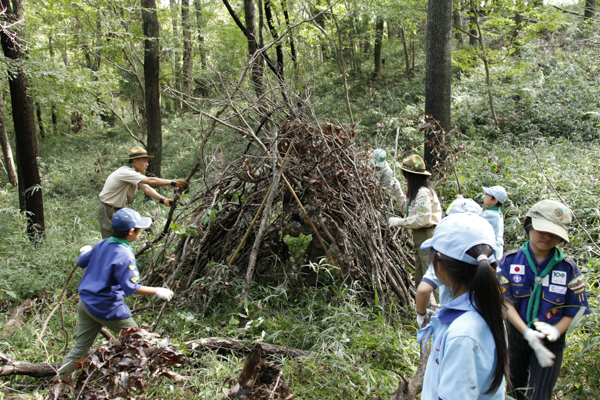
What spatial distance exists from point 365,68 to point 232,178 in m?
14.5

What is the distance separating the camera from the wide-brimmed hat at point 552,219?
2100 mm

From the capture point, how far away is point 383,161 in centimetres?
464

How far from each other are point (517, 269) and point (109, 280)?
2.86 metres

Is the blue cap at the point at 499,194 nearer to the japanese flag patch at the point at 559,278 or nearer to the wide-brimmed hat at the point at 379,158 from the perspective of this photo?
the wide-brimmed hat at the point at 379,158

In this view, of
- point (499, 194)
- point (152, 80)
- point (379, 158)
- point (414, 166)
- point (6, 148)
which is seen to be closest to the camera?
point (499, 194)

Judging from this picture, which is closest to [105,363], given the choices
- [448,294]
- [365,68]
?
[448,294]

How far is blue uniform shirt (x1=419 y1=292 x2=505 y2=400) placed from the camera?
1301 mm

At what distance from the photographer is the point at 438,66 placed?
6.52m

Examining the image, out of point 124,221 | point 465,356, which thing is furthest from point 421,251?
point 124,221

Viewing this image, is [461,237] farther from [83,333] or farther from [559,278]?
[83,333]

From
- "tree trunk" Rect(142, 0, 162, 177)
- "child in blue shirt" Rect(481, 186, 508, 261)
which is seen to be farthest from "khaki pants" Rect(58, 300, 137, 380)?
"tree trunk" Rect(142, 0, 162, 177)

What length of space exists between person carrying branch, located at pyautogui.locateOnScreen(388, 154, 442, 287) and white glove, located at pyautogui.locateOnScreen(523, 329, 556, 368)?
60.0 inches

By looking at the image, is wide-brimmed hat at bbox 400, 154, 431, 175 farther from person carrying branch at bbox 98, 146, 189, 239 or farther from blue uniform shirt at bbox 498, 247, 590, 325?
person carrying branch at bbox 98, 146, 189, 239

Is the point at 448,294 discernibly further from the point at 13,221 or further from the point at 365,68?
the point at 365,68
